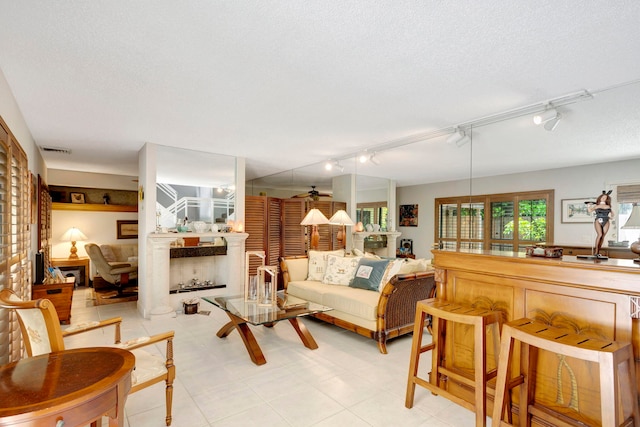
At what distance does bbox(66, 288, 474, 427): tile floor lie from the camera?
2143 millimetres

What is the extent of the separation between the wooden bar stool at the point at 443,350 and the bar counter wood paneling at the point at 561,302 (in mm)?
108

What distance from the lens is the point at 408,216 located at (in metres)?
7.71

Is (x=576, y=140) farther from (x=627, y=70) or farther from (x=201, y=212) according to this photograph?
(x=201, y=212)

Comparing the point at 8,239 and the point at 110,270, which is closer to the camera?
the point at 8,239

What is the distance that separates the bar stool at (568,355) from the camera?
4.58 feet

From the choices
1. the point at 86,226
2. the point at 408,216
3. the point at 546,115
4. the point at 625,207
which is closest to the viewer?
the point at 625,207

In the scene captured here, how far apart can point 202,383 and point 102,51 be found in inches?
98.7

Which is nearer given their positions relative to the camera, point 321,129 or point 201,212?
point 321,129

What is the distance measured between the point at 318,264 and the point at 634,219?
3.43 metres

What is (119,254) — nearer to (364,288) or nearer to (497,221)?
(364,288)

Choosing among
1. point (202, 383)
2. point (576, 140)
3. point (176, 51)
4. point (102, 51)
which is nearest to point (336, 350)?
point (202, 383)

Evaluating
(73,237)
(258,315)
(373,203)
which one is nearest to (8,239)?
(258,315)

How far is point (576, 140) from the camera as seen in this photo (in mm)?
3545

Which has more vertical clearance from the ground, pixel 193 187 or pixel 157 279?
pixel 193 187
